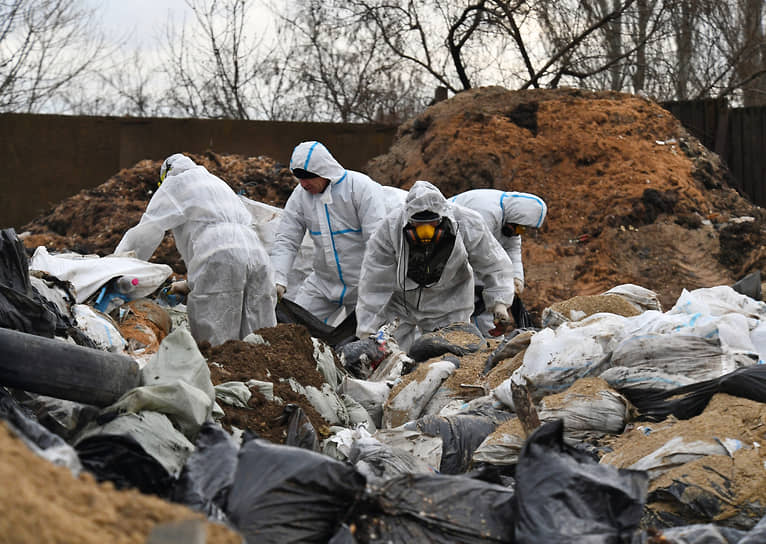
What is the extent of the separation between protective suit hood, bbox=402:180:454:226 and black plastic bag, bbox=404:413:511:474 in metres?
2.46

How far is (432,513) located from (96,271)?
4612mm

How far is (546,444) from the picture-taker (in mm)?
2346

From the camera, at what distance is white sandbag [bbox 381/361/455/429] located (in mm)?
4598

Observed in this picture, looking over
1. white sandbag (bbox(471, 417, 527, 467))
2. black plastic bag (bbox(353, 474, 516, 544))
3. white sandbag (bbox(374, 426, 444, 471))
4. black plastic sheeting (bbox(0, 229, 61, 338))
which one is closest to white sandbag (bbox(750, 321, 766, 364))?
white sandbag (bbox(471, 417, 527, 467))

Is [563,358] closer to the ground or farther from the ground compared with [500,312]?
farther from the ground

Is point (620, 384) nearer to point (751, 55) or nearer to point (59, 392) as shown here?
point (59, 392)

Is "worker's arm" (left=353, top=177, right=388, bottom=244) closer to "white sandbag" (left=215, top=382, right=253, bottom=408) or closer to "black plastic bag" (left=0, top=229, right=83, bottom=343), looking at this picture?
"black plastic bag" (left=0, top=229, right=83, bottom=343)

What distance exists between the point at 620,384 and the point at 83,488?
263cm

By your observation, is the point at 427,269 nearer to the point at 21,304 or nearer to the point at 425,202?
the point at 425,202

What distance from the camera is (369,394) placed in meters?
4.89

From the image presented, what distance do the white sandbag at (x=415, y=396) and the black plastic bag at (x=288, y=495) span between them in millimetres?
2356

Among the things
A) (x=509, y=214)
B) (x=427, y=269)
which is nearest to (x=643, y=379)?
(x=427, y=269)

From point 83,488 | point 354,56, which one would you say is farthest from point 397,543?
point 354,56

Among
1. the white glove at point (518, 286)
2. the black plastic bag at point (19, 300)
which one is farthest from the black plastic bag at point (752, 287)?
the black plastic bag at point (19, 300)
